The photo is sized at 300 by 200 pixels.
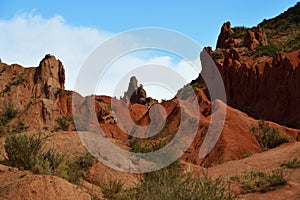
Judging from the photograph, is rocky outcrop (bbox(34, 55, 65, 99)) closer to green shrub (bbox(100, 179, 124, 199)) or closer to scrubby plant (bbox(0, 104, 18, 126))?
scrubby plant (bbox(0, 104, 18, 126))

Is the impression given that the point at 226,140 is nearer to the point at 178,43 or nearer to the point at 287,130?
the point at 287,130

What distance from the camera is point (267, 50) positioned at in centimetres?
4741

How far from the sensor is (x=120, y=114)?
1644 inches

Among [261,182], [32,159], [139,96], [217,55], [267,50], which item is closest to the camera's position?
[32,159]

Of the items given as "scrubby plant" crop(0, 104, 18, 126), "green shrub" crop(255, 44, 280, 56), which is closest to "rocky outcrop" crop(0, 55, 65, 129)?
"scrubby plant" crop(0, 104, 18, 126)

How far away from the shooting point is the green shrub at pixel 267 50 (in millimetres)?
46763

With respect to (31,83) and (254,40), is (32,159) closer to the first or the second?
(31,83)

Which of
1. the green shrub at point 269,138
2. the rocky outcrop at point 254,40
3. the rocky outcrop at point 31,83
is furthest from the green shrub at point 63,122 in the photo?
the rocky outcrop at point 254,40

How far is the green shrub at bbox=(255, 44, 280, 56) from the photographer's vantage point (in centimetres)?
4676

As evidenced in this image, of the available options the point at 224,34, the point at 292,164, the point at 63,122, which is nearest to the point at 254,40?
the point at 224,34

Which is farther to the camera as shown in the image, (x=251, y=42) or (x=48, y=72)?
(x=251, y=42)

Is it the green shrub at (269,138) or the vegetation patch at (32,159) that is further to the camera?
the green shrub at (269,138)

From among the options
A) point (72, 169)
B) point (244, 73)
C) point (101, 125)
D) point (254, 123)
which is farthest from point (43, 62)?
point (72, 169)

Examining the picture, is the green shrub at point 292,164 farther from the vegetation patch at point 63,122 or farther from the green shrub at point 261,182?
the vegetation patch at point 63,122
